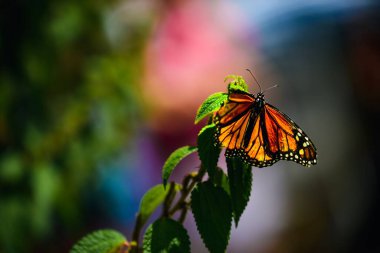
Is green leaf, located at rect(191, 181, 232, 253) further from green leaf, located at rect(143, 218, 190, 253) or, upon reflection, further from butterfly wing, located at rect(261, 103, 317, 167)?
butterfly wing, located at rect(261, 103, 317, 167)

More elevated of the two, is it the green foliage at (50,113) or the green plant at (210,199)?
the green foliage at (50,113)

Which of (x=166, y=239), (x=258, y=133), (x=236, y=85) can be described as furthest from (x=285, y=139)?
(x=166, y=239)

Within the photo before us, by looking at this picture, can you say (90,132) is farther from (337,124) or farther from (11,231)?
(337,124)

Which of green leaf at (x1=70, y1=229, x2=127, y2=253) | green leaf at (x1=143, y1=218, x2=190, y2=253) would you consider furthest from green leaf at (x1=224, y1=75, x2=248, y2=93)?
green leaf at (x1=70, y1=229, x2=127, y2=253)

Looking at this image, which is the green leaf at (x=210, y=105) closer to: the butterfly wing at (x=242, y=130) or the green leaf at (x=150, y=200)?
the butterfly wing at (x=242, y=130)

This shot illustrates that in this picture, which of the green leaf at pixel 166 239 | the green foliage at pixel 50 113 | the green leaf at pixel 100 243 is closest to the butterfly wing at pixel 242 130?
the green leaf at pixel 166 239

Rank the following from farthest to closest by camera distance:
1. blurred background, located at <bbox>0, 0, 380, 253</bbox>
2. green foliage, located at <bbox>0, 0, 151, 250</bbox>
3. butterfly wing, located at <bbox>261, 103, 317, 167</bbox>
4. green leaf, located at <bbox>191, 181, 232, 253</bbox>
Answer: blurred background, located at <bbox>0, 0, 380, 253</bbox> → green foliage, located at <bbox>0, 0, 151, 250</bbox> → butterfly wing, located at <bbox>261, 103, 317, 167</bbox> → green leaf, located at <bbox>191, 181, 232, 253</bbox>
